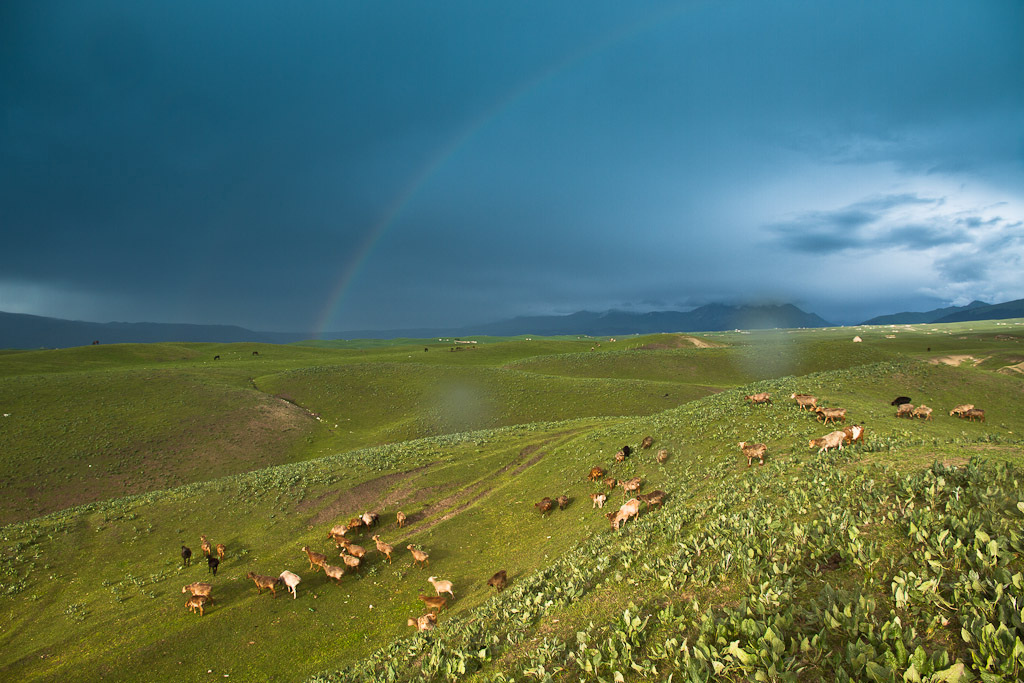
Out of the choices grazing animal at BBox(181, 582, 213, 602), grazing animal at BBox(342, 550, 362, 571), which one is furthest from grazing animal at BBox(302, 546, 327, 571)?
grazing animal at BBox(181, 582, 213, 602)

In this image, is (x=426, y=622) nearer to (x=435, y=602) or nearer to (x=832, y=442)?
(x=435, y=602)

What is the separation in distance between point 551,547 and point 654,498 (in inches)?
174

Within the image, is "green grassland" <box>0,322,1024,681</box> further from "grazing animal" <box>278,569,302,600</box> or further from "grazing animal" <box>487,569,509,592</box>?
"grazing animal" <box>487,569,509,592</box>

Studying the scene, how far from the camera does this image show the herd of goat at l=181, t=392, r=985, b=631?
643 inches

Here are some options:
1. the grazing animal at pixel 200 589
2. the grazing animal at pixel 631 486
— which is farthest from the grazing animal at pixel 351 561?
the grazing animal at pixel 631 486

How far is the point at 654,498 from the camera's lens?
1759 cm

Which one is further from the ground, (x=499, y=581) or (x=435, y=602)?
(x=499, y=581)

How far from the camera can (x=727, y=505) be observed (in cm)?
1367


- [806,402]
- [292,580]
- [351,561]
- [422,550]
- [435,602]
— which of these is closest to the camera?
[435,602]

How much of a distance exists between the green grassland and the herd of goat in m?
0.48

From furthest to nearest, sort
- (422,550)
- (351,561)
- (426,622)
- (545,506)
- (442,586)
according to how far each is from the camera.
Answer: (545,506), (422,550), (351,561), (442,586), (426,622)

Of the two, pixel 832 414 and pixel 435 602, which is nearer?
pixel 435 602

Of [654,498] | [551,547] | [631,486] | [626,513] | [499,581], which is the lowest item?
[551,547]

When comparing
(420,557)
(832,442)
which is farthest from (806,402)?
(420,557)
